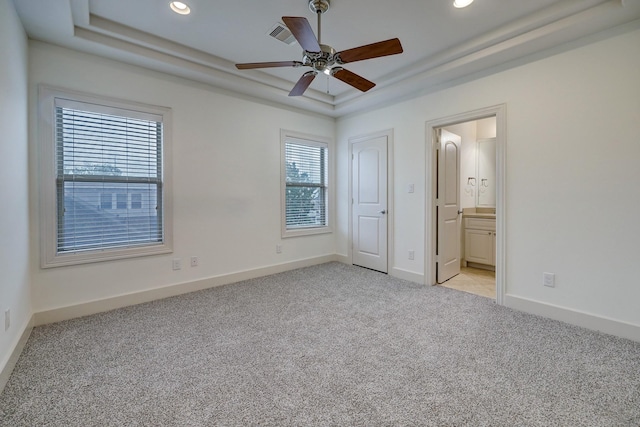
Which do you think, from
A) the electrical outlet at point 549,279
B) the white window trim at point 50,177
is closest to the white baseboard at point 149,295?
the white window trim at point 50,177

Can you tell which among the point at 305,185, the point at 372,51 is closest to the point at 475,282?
the point at 305,185

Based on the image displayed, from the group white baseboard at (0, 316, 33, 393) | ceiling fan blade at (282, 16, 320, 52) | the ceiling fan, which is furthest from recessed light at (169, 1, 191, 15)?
white baseboard at (0, 316, 33, 393)

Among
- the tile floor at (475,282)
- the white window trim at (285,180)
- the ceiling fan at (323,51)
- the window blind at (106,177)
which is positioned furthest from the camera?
the white window trim at (285,180)

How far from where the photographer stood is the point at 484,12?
94.1 inches

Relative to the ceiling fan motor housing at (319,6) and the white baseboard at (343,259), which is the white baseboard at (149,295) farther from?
the ceiling fan motor housing at (319,6)

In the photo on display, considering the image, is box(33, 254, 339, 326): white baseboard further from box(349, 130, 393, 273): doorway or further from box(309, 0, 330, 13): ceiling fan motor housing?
box(309, 0, 330, 13): ceiling fan motor housing

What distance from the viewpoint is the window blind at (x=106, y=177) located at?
271 cm

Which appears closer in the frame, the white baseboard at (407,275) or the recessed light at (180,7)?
the recessed light at (180,7)

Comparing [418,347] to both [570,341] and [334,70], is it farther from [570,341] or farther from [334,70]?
[334,70]

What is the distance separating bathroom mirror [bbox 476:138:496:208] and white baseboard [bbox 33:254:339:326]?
3.34 meters

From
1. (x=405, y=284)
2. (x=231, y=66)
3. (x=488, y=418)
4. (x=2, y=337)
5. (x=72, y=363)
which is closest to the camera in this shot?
(x=488, y=418)

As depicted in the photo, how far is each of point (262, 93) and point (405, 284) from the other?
3.21m

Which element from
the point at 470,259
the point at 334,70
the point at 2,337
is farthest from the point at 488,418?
the point at 470,259

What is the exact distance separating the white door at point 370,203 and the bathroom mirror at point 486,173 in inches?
79.3
